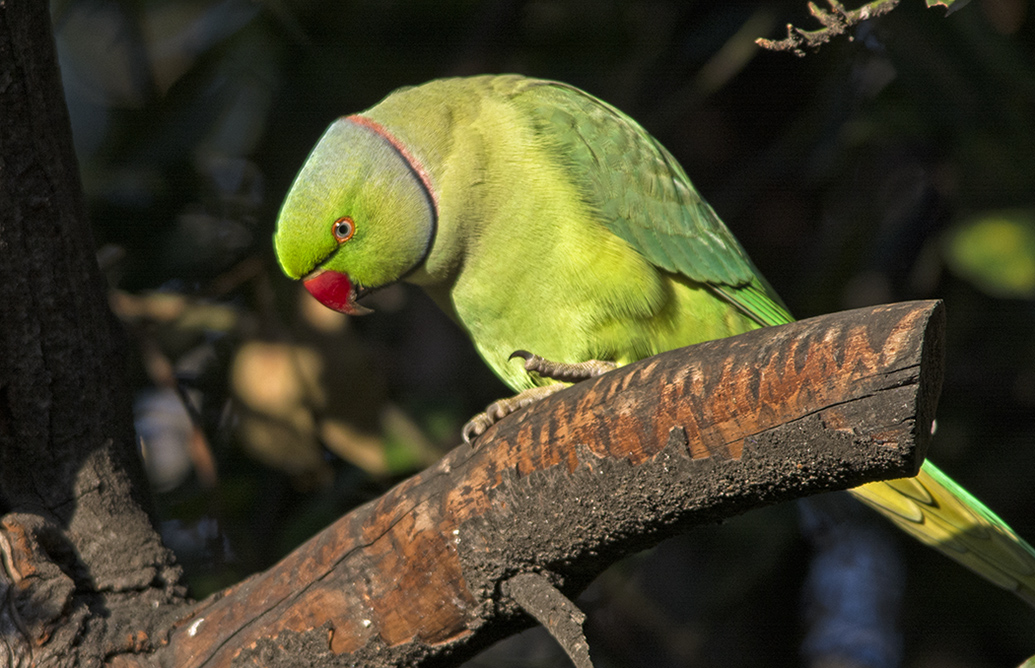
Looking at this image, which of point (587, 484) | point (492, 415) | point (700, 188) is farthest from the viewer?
point (700, 188)

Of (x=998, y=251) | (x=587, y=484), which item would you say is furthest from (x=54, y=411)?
(x=998, y=251)

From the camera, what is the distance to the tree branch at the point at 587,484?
50.3 inches

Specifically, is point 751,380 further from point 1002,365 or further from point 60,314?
point 1002,365

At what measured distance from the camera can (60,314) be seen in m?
1.86

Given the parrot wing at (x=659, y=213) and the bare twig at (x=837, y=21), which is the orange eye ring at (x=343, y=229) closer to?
the parrot wing at (x=659, y=213)

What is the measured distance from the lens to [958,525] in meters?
2.19

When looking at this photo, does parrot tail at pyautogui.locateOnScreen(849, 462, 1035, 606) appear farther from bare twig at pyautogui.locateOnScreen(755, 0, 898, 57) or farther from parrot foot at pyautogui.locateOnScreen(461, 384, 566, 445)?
bare twig at pyautogui.locateOnScreen(755, 0, 898, 57)

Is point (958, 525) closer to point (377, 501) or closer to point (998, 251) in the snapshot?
point (998, 251)

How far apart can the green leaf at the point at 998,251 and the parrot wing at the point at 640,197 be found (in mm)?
703

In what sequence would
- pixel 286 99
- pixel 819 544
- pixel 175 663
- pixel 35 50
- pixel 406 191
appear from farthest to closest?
pixel 819 544 < pixel 286 99 < pixel 406 191 < pixel 175 663 < pixel 35 50

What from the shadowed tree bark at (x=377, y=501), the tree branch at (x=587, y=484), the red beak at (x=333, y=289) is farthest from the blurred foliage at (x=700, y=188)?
the tree branch at (x=587, y=484)

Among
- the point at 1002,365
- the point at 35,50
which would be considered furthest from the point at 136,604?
the point at 1002,365

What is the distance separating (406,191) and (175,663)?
1.30m

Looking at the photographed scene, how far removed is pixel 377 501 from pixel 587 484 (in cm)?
50
